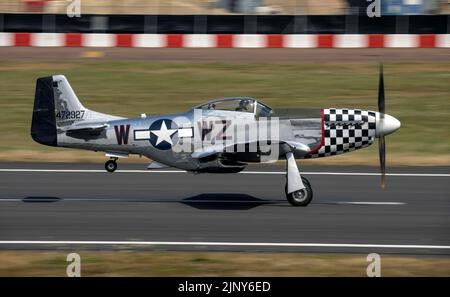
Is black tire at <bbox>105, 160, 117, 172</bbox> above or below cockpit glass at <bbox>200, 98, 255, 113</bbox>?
below

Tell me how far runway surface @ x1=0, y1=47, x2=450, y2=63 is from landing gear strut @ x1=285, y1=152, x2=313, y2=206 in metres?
15.6

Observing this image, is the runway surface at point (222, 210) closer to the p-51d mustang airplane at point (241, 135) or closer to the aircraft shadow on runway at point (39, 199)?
the aircraft shadow on runway at point (39, 199)

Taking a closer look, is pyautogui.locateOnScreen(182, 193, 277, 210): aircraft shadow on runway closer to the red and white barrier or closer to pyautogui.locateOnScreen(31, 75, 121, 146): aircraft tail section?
pyautogui.locateOnScreen(31, 75, 121, 146): aircraft tail section

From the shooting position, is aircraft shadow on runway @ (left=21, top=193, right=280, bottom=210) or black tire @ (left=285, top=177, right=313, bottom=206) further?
aircraft shadow on runway @ (left=21, top=193, right=280, bottom=210)

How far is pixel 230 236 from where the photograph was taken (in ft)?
45.0

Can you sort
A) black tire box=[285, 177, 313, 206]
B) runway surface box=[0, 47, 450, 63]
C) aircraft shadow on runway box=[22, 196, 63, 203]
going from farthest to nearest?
runway surface box=[0, 47, 450, 63] < aircraft shadow on runway box=[22, 196, 63, 203] < black tire box=[285, 177, 313, 206]

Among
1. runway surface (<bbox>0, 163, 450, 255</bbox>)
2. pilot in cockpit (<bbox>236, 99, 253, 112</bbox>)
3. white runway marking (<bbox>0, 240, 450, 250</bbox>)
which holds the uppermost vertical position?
pilot in cockpit (<bbox>236, 99, 253, 112</bbox>)

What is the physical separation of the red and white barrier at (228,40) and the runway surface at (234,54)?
0.69 feet

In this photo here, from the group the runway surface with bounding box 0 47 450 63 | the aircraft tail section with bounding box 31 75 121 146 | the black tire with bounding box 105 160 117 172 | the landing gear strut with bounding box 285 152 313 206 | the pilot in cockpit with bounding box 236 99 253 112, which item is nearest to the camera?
the landing gear strut with bounding box 285 152 313 206

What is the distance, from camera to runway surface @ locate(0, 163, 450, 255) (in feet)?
44.1

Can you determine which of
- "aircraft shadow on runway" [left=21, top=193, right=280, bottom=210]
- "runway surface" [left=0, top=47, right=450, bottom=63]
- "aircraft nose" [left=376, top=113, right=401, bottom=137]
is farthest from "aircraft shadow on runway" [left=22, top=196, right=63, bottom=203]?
"runway surface" [left=0, top=47, right=450, bottom=63]

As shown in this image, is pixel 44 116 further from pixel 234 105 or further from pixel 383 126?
pixel 383 126

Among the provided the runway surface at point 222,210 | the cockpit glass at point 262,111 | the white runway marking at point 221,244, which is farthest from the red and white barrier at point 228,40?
the white runway marking at point 221,244

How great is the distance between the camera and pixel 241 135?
15359 millimetres
